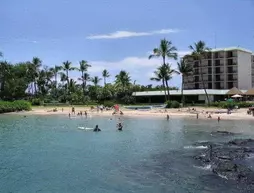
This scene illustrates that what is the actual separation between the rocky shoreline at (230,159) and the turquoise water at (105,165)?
813mm

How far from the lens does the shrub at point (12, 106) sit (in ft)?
265

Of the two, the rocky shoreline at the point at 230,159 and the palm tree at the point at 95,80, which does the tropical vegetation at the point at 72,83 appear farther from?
the rocky shoreline at the point at 230,159

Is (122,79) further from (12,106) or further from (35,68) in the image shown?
(12,106)

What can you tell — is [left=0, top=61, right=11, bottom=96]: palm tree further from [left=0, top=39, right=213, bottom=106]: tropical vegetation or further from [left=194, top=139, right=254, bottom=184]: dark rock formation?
[left=194, top=139, right=254, bottom=184]: dark rock formation

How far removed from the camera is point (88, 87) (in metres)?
116

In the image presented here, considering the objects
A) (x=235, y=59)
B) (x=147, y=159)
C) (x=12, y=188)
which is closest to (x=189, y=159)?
(x=147, y=159)

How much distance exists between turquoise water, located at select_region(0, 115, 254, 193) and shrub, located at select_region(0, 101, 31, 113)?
43.5 m

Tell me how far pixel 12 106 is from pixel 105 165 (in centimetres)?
6395

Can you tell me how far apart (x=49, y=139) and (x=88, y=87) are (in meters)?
78.3

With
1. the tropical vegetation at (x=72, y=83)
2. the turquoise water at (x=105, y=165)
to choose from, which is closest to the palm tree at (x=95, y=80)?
the tropical vegetation at (x=72, y=83)

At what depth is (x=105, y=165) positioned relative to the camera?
23578mm

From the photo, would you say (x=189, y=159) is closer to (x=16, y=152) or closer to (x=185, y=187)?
(x=185, y=187)

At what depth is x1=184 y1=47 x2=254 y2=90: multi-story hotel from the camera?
107812mm

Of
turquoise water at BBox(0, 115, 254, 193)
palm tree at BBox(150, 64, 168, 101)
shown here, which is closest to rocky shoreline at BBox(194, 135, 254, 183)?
turquoise water at BBox(0, 115, 254, 193)
